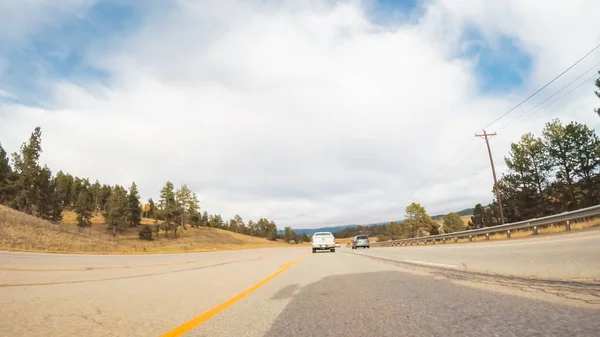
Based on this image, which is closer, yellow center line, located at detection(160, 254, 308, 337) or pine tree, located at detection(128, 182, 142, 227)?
yellow center line, located at detection(160, 254, 308, 337)

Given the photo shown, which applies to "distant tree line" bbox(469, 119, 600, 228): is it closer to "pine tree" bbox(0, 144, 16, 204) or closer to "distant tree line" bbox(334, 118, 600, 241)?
"distant tree line" bbox(334, 118, 600, 241)

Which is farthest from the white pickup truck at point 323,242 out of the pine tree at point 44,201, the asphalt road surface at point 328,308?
the pine tree at point 44,201

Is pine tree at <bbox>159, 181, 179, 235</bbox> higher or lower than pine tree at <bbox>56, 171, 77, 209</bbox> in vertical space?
lower

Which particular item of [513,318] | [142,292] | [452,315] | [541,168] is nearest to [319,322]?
[452,315]

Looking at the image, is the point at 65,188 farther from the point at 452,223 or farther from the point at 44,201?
the point at 452,223

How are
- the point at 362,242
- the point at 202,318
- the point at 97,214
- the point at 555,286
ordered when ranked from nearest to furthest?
the point at 202,318
the point at 555,286
the point at 362,242
the point at 97,214

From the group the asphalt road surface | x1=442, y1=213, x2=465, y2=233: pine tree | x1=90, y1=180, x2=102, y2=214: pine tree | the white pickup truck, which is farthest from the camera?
x1=90, y1=180, x2=102, y2=214: pine tree

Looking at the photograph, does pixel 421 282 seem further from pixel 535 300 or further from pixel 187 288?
pixel 187 288

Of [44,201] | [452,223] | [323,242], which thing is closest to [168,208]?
[44,201]

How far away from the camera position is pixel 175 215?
293 ft

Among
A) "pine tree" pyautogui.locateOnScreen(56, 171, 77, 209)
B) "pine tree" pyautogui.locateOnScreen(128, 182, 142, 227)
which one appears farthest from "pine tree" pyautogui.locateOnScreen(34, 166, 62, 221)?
"pine tree" pyautogui.locateOnScreen(56, 171, 77, 209)

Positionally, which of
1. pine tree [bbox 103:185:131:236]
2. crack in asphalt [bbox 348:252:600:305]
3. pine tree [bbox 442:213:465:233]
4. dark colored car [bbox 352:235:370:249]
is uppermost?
pine tree [bbox 103:185:131:236]

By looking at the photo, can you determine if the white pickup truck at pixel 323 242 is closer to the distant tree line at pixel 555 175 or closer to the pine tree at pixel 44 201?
the distant tree line at pixel 555 175

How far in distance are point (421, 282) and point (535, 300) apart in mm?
2568
